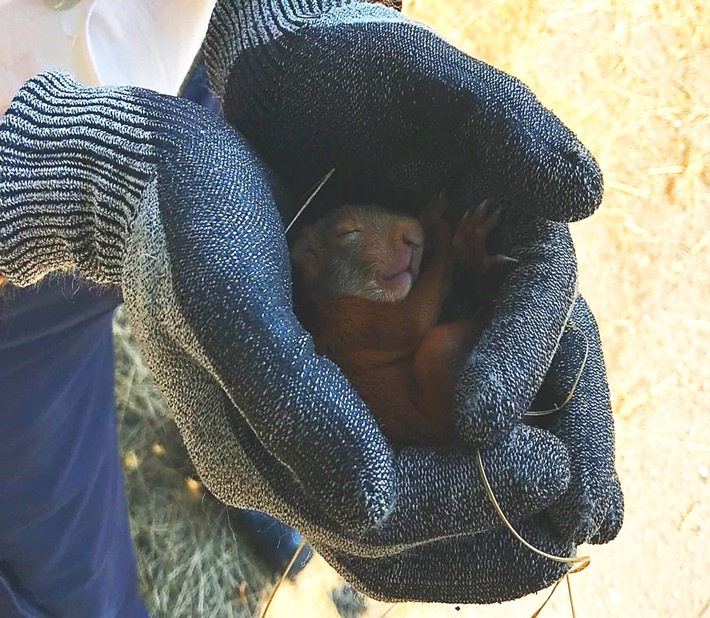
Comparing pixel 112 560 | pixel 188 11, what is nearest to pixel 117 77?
pixel 188 11

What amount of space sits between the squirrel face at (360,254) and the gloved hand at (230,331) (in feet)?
0.46

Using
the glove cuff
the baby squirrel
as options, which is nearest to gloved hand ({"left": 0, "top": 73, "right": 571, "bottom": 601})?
the glove cuff

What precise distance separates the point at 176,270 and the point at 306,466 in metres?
0.18

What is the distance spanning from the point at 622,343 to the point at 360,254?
2.78 ft

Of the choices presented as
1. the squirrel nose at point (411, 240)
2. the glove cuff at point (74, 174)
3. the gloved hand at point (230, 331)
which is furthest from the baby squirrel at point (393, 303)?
the glove cuff at point (74, 174)

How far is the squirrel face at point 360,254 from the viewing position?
33.4 inches

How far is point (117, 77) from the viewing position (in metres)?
0.92

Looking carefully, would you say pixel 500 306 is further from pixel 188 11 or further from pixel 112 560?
pixel 112 560

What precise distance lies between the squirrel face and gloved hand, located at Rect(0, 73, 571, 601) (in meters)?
0.14

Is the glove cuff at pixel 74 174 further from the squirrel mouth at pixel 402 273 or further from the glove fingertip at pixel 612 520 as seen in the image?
the glove fingertip at pixel 612 520

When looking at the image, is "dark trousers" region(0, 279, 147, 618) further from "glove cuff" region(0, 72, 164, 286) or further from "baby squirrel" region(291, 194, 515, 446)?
"baby squirrel" region(291, 194, 515, 446)

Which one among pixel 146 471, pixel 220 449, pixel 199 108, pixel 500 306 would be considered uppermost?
pixel 199 108

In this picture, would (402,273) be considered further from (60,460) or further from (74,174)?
(60,460)

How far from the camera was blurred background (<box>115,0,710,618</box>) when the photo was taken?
4.60ft
